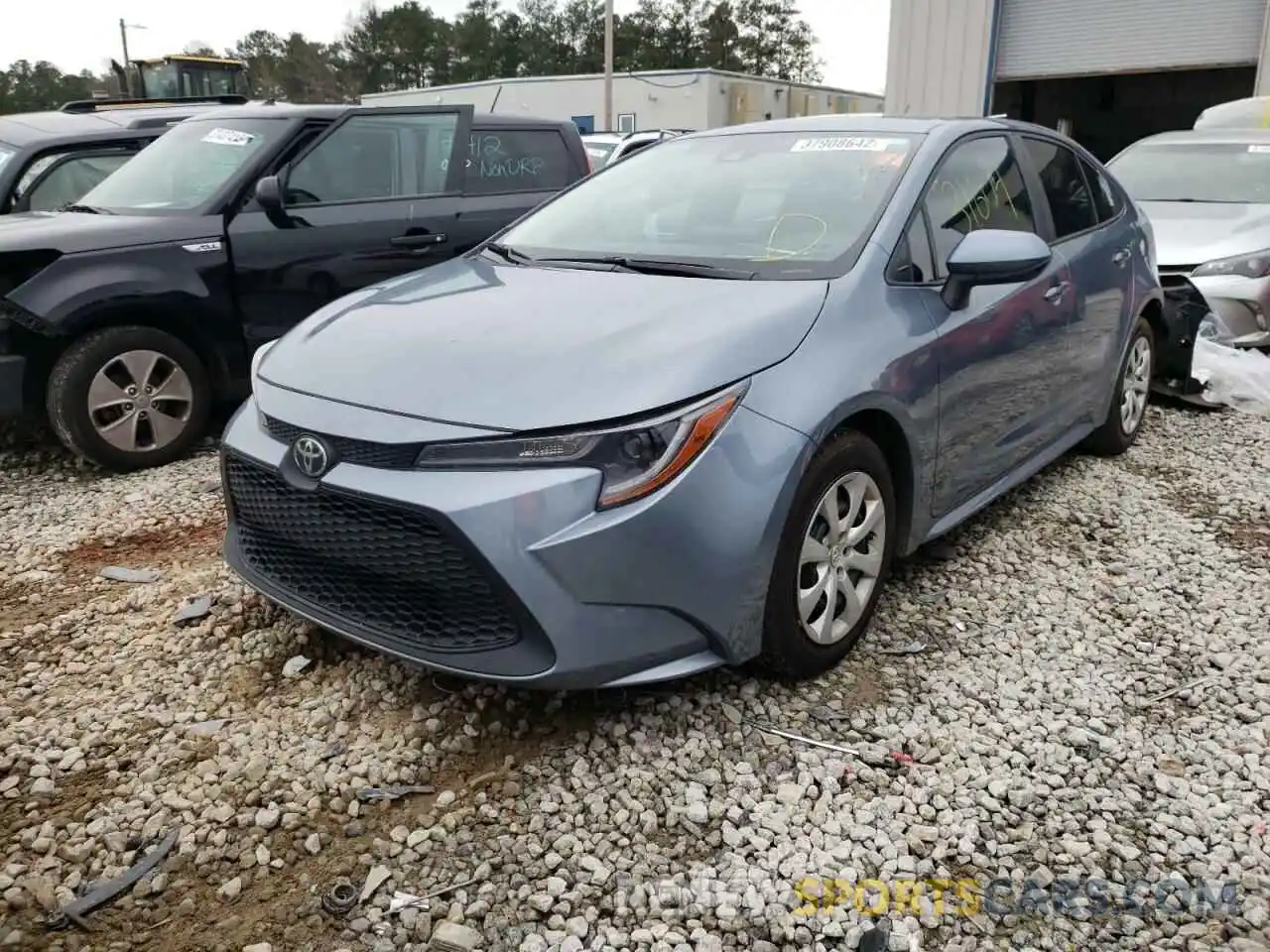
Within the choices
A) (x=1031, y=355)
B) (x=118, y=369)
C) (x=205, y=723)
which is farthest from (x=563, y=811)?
(x=118, y=369)

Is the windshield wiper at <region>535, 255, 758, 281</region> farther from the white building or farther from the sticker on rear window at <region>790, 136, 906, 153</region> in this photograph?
the white building

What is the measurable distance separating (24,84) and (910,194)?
61116 millimetres

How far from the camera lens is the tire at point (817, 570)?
2699 millimetres

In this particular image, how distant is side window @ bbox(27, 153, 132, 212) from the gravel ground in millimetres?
4435

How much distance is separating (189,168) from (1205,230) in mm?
6451

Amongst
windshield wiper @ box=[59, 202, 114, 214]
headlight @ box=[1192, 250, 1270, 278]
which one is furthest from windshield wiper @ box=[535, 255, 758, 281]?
headlight @ box=[1192, 250, 1270, 278]

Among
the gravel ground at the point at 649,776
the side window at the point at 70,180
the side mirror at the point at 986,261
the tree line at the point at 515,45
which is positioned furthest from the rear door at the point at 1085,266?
the tree line at the point at 515,45

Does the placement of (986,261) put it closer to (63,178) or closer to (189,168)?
(189,168)

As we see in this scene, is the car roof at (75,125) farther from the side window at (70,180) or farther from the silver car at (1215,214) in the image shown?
the silver car at (1215,214)

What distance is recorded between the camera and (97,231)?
4.93 metres

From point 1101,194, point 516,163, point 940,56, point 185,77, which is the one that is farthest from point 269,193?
point 940,56

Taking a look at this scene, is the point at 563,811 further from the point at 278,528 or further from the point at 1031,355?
the point at 1031,355

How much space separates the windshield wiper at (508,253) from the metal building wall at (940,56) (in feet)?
51.7

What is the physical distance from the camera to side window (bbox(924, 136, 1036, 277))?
3.42m
